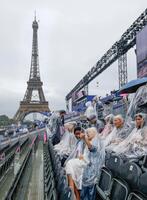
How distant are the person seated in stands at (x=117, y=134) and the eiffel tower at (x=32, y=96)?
7008 cm

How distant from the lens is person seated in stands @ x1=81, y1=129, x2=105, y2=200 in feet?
18.3

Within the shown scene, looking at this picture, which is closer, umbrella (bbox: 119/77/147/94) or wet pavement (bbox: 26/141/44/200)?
umbrella (bbox: 119/77/147/94)

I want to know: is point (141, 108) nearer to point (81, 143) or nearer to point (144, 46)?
point (81, 143)

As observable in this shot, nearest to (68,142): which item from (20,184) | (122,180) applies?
(122,180)

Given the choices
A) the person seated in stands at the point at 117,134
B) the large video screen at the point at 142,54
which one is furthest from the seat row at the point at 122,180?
the large video screen at the point at 142,54

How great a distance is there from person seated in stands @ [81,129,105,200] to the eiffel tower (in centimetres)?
7177

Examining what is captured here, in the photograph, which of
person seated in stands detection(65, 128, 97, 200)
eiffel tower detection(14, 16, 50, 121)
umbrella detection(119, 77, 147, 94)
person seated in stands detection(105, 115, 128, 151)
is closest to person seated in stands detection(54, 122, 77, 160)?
person seated in stands detection(105, 115, 128, 151)

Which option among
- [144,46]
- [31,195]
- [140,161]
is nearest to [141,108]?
[140,161]

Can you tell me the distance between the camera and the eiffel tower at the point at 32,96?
80.4 meters

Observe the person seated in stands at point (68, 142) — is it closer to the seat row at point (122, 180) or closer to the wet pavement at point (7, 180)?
the seat row at point (122, 180)

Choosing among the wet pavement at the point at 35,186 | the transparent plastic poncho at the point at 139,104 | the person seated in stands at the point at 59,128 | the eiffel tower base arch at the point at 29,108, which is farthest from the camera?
the eiffel tower base arch at the point at 29,108

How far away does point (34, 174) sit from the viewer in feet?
56.9

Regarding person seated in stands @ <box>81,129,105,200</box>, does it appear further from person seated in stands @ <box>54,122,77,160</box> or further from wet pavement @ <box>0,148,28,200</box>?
wet pavement @ <box>0,148,28,200</box>

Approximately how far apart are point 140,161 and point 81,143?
1240mm
